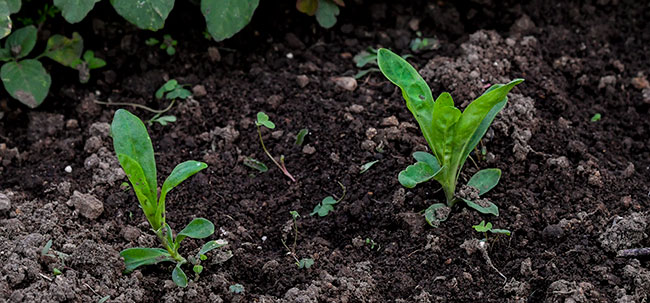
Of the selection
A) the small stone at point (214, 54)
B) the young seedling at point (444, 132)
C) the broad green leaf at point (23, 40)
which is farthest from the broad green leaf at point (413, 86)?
the broad green leaf at point (23, 40)

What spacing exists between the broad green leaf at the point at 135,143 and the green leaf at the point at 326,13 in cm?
109

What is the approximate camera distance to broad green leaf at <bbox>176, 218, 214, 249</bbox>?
2119 mm

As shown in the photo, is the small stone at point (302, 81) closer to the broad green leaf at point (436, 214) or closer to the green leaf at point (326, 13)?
the green leaf at point (326, 13)

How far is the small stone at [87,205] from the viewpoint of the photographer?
2.37 metres

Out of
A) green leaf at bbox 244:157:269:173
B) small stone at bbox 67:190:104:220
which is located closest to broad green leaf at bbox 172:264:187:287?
small stone at bbox 67:190:104:220

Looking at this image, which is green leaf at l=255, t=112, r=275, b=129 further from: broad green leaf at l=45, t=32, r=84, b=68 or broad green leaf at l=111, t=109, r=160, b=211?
broad green leaf at l=45, t=32, r=84, b=68

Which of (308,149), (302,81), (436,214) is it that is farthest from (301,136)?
(436,214)

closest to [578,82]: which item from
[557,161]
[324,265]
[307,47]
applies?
[557,161]

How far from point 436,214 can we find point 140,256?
35.3 inches

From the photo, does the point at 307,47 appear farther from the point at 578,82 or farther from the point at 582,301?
the point at 582,301

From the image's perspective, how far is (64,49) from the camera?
9.54 feet

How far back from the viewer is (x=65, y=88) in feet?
9.67

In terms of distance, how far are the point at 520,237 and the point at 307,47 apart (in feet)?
4.14

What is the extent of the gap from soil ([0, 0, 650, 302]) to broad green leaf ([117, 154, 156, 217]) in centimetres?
22
